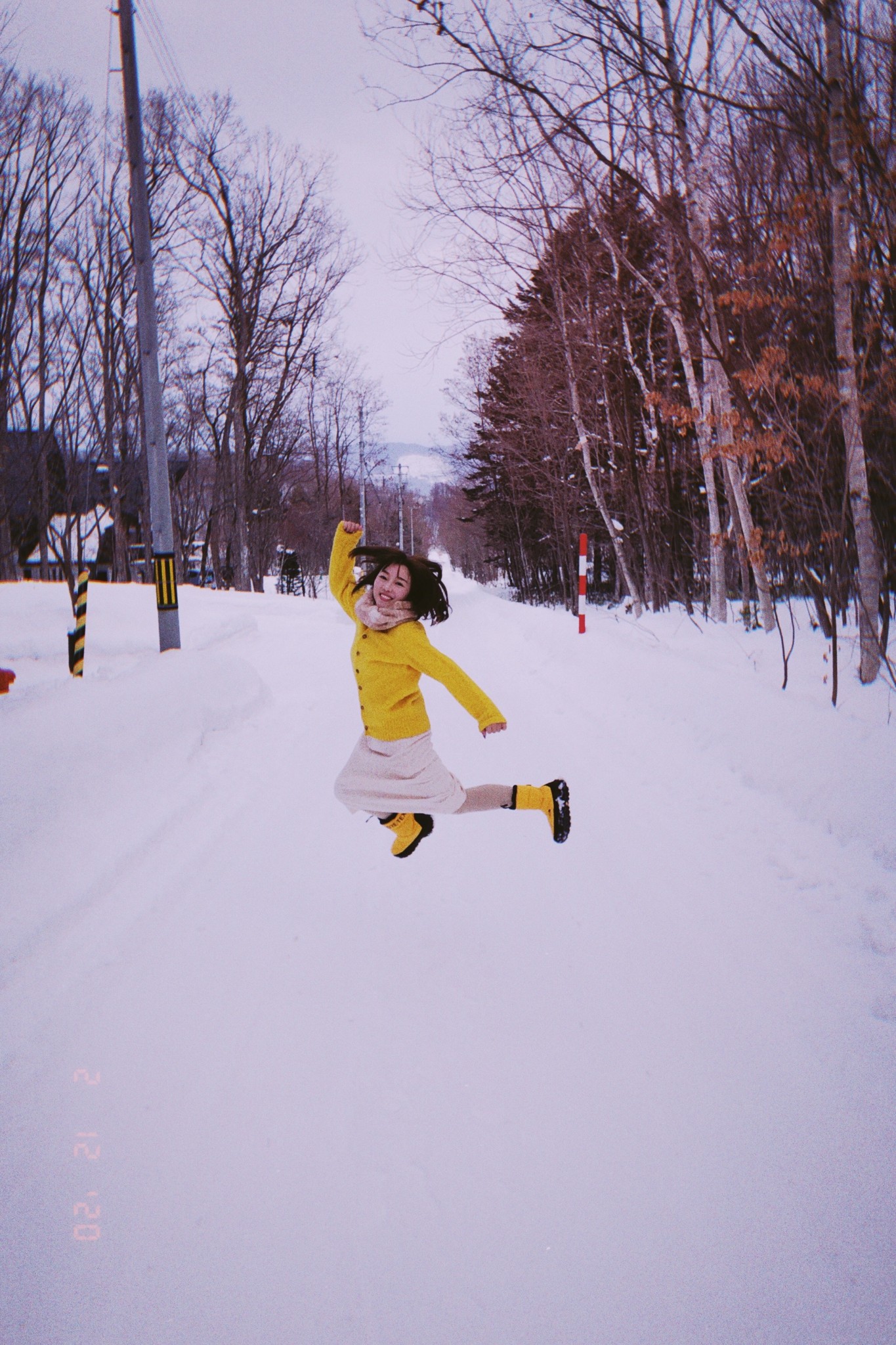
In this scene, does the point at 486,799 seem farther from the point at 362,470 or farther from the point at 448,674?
the point at 362,470

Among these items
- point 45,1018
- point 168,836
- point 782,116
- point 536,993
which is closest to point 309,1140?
point 536,993

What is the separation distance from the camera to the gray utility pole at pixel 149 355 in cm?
806

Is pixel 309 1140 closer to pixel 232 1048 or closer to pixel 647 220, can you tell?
pixel 232 1048

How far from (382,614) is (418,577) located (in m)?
0.27

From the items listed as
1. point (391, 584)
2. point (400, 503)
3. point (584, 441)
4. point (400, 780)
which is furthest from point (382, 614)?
point (400, 503)

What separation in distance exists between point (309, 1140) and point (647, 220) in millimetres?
9349

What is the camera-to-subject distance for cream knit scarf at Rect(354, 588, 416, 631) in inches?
124

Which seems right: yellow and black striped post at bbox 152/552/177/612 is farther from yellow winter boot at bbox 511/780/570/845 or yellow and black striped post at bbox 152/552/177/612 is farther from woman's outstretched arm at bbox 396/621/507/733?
yellow winter boot at bbox 511/780/570/845

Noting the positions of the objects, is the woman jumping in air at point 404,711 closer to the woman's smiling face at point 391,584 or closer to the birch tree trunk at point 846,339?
the woman's smiling face at point 391,584

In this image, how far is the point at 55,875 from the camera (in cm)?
355

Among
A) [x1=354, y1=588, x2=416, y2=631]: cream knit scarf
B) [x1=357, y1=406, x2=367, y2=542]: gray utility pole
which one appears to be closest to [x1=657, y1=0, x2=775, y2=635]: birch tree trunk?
[x1=354, y1=588, x2=416, y2=631]: cream knit scarf

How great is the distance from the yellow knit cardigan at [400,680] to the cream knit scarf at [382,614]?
32 millimetres

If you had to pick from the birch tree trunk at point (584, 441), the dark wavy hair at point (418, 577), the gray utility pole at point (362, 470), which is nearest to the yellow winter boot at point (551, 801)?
the dark wavy hair at point (418, 577)

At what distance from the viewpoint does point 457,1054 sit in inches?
90.5
